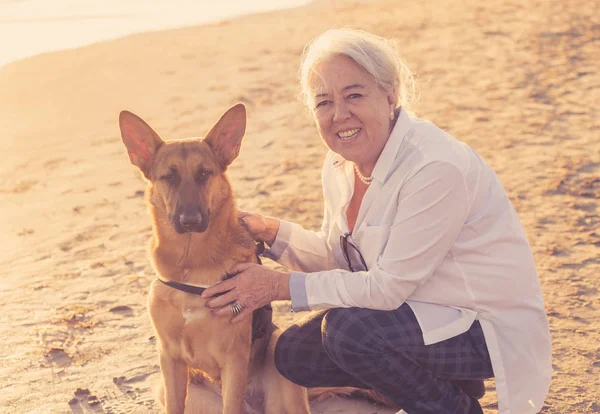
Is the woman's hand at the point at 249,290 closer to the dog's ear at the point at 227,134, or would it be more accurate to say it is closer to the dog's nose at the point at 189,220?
the dog's nose at the point at 189,220

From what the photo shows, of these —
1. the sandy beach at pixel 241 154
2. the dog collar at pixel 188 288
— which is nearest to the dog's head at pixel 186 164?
the dog collar at pixel 188 288

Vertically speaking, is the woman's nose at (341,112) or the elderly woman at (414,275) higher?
the woman's nose at (341,112)

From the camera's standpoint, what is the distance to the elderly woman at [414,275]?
138 inches

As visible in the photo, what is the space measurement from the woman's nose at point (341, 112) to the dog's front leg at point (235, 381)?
3.73 ft

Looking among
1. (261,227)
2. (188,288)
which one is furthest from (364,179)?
(188,288)

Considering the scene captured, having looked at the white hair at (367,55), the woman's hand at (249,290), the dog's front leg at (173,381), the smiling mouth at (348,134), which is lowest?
the dog's front leg at (173,381)

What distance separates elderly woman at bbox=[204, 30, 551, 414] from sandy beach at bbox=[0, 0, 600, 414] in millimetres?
609

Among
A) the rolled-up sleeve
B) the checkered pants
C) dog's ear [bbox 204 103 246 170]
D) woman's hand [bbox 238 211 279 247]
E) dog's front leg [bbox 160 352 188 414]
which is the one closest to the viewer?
the rolled-up sleeve

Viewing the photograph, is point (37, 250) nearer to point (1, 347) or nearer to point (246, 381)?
point (1, 347)

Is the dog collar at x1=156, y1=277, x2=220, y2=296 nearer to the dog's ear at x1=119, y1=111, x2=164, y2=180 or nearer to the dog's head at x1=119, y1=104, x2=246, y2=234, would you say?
the dog's head at x1=119, y1=104, x2=246, y2=234

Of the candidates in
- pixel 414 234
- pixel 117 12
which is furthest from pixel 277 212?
pixel 117 12

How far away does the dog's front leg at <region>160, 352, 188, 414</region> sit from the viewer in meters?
3.81

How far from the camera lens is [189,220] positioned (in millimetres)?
3656

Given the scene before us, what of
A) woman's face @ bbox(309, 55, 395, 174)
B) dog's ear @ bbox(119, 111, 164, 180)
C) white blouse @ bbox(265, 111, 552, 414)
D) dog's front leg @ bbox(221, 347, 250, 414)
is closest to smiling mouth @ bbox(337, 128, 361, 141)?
woman's face @ bbox(309, 55, 395, 174)
